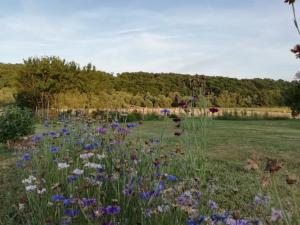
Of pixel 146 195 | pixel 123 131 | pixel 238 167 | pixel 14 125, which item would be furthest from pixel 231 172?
pixel 14 125

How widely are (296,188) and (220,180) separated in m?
0.86

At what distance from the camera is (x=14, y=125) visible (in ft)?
29.3

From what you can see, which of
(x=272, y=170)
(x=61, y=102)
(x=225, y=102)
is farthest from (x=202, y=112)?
(x=225, y=102)

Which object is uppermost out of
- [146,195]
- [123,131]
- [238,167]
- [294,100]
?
[294,100]

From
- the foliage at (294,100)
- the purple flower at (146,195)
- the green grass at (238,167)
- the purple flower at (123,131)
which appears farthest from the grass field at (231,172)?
the foliage at (294,100)

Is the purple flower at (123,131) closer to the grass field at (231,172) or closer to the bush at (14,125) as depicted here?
the grass field at (231,172)

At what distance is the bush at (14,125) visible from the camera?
29.6ft

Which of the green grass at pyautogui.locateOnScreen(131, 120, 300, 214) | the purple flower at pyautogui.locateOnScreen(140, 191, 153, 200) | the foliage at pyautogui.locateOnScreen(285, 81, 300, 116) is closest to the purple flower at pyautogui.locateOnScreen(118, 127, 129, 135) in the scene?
the green grass at pyautogui.locateOnScreen(131, 120, 300, 214)

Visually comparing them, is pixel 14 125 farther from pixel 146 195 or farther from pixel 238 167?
pixel 146 195

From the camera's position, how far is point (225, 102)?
110 feet

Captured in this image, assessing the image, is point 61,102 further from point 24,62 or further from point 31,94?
point 24,62

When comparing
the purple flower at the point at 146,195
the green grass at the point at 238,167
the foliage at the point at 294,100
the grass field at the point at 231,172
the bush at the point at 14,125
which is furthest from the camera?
the foliage at the point at 294,100

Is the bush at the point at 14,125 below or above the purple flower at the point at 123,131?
below

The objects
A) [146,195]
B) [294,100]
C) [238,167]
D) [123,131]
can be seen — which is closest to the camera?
[146,195]
